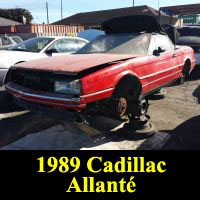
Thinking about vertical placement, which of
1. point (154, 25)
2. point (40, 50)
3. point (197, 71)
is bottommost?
point (197, 71)

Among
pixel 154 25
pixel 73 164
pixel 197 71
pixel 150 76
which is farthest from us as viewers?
pixel 197 71

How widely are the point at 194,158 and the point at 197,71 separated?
6.31m

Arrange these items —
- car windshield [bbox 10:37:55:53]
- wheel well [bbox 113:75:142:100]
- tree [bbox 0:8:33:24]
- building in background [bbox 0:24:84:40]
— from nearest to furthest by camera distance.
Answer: wheel well [bbox 113:75:142:100], car windshield [bbox 10:37:55:53], building in background [bbox 0:24:84:40], tree [bbox 0:8:33:24]

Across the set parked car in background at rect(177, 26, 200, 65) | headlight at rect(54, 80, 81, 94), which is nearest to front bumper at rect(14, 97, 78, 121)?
headlight at rect(54, 80, 81, 94)

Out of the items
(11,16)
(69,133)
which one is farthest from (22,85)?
(11,16)

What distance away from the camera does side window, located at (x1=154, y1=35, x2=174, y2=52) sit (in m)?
5.14

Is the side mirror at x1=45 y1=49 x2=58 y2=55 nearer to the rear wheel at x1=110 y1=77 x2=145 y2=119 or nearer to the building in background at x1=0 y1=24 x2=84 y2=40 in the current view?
the rear wheel at x1=110 y1=77 x2=145 y2=119

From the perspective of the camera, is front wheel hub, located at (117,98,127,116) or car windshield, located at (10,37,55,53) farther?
car windshield, located at (10,37,55,53)

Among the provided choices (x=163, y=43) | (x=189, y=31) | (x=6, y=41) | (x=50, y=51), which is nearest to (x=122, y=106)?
(x=163, y=43)

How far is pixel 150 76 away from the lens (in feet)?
15.1

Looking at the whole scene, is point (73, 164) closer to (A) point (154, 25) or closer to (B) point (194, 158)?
(B) point (194, 158)

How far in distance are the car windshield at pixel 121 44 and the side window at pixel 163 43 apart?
27cm

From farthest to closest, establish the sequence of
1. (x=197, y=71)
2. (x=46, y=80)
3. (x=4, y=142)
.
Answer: (x=197, y=71) < (x=4, y=142) < (x=46, y=80)

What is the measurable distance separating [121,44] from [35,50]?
288 centimetres
